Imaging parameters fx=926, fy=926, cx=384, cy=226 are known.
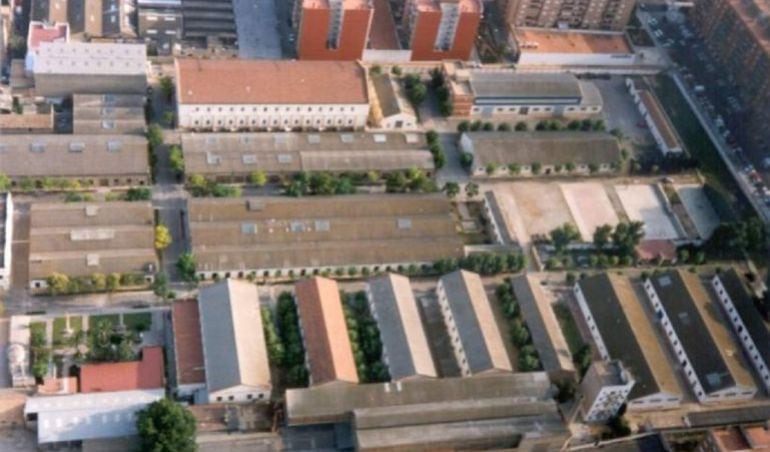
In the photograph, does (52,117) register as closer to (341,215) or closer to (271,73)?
(271,73)

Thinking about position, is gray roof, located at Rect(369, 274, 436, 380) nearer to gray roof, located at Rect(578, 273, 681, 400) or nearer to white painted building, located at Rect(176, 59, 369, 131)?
gray roof, located at Rect(578, 273, 681, 400)

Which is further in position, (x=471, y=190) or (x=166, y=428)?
(x=471, y=190)

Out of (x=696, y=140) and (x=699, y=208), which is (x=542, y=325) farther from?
(x=696, y=140)

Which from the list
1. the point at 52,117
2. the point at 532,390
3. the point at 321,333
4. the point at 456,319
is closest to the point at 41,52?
the point at 52,117

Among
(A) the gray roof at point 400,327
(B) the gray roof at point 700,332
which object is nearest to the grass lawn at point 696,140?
(B) the gray roof at point 700,332

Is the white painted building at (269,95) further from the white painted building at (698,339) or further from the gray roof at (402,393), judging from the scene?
the white painted building at (698,339)

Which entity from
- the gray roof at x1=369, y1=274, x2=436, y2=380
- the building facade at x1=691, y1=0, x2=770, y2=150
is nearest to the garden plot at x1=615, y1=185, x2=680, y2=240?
the building facade at x1=691, y1=0, x2=770, y2=150

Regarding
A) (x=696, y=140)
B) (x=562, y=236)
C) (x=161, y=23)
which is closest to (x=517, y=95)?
(x=562, y=236)
